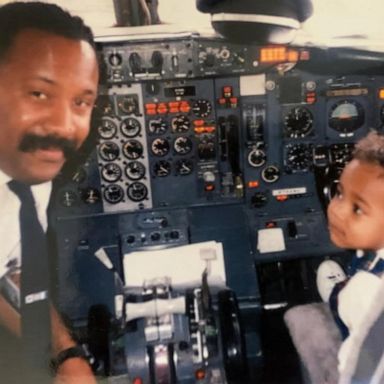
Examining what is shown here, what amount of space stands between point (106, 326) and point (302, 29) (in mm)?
1356

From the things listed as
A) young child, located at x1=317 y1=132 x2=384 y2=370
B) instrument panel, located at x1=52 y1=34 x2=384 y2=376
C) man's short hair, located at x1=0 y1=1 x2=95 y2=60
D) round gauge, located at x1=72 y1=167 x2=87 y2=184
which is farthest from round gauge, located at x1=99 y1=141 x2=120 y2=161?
young child, located at x1=317 y1=132 x2=384 y2=370

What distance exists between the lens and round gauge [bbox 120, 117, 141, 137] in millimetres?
2361

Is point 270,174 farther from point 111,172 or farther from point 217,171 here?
point 111,172

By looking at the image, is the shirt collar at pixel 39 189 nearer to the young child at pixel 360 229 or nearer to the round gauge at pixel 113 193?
the round gauge at pixel 113 193

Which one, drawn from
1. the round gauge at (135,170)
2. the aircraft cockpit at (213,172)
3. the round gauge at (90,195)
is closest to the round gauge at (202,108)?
the aircraft cockpit at (213,172)

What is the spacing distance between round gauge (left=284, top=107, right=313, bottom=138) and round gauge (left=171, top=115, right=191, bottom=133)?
1.54 feet

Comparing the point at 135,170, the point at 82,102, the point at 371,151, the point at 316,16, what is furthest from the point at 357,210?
the point at 135,170

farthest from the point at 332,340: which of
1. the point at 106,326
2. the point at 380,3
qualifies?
the point at 380,3

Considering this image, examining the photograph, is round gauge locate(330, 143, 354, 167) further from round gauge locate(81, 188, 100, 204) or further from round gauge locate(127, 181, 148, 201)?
round gauge locate(81, 188, 100, 204)

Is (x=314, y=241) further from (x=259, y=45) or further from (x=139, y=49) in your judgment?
A: (x=139, y=49)

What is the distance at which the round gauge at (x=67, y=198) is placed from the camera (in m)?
2.39

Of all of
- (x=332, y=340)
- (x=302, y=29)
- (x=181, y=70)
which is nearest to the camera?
(x=332, y=340)

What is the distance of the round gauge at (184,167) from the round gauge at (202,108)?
0.23 meters

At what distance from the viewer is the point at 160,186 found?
2.49m
